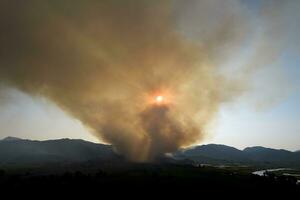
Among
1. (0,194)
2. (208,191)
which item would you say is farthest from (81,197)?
(208,191)

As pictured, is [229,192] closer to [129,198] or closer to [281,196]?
[281,196]

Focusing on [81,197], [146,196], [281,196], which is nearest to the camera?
[81,197]

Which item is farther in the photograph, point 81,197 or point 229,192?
point 229,192

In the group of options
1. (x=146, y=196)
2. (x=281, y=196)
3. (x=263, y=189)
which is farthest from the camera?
(x=263, y=189)

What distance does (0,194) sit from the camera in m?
151

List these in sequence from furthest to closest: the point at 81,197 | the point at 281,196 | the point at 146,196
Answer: the point at 281,196 → the point at 146,196 → the point at 81,197

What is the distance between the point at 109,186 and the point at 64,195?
3076 centimetres

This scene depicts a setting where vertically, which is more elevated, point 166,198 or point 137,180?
point 137,180

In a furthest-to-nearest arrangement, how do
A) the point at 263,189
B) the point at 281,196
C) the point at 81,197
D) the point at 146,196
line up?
1. the point at 263,189
2. the point at 281,196
3. the point at 146,196
4. the point at 81,197

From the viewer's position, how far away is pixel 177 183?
196625 mm

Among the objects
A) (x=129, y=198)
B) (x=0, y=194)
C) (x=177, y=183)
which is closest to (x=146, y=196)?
(x=129, y=198)

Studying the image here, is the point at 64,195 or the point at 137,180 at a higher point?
the point at 137,180

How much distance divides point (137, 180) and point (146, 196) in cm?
4044

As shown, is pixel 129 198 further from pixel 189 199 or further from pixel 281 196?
pixel 281 196
